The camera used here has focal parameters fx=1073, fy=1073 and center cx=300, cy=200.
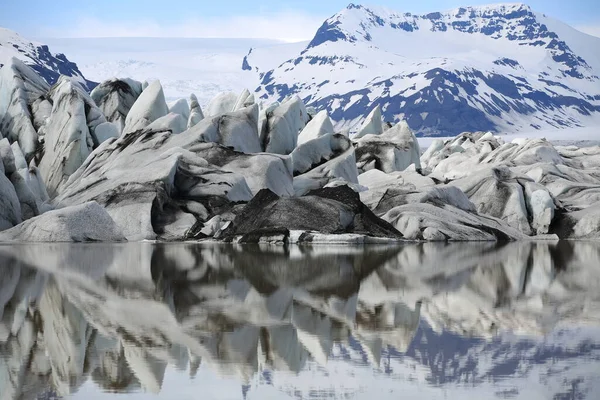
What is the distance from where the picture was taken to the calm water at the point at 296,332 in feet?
26.0

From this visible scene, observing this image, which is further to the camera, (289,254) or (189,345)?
(289,254)

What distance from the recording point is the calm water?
26.0ft

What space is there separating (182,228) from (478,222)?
9.58m

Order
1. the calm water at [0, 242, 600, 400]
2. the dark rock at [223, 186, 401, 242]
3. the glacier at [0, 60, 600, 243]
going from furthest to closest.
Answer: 1. the glacier at [0, 60, 600, 243]
2. the dark rock at [223, 186, 401, 242]
3. the calm water at [0, 242, 600, 400]

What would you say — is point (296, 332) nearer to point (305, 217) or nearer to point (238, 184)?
point (305, 217)

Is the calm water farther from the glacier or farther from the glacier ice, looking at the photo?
the glacier ice

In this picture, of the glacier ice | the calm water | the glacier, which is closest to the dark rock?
the glacier

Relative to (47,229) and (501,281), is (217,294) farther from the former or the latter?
(47,229)

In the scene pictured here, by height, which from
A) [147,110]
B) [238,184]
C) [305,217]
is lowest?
[305,217]

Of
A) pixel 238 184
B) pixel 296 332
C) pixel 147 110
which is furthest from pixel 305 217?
pixel 147 110

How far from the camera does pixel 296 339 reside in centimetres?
1008

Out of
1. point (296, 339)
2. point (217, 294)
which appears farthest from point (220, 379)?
point (217, 294)

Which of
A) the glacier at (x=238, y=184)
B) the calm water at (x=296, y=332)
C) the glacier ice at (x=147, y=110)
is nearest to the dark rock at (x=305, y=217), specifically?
the glacier at (x=238, y=184)

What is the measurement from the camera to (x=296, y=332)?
10.5 metres
